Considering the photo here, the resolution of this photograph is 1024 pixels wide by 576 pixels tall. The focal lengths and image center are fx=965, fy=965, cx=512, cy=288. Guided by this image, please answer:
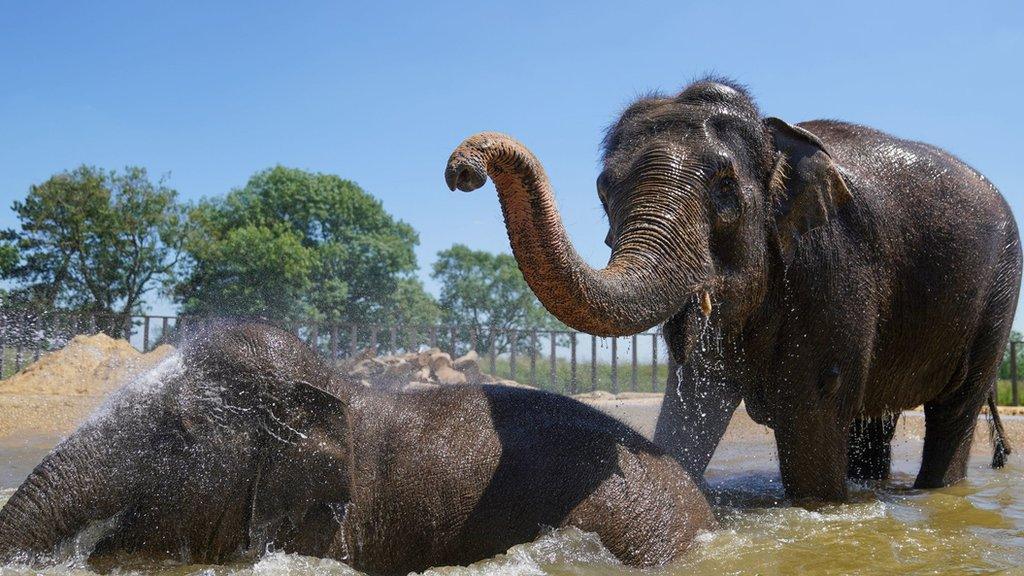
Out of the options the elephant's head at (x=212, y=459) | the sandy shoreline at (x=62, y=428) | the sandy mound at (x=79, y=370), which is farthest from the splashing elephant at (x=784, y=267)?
the sandy mound at (x=79, y=370)

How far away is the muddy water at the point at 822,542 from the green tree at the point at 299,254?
27566 mm

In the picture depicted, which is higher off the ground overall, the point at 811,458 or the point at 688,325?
the point at 688,325

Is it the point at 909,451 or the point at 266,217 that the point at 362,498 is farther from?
the point at 266,217

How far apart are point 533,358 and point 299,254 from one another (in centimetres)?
→ 1126

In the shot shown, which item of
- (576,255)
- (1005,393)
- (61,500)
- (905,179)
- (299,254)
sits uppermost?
(299,254)

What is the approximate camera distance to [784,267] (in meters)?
5.77

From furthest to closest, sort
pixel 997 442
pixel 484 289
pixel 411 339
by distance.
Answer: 1. pixel 484 289
2. pixel 411 339
3. pixel 997 442

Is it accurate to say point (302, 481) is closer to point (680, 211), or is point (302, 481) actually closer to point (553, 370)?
point (680, 211)

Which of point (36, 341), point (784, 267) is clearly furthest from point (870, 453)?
point (36, 341)

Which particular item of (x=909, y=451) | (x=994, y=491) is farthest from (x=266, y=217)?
(x=994, y=491)

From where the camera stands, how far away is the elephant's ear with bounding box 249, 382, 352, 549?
398 centimetres

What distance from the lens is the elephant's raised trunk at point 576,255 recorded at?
153 inches

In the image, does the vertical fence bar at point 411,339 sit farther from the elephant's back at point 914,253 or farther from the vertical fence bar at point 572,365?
the elephant's back at point 914,253

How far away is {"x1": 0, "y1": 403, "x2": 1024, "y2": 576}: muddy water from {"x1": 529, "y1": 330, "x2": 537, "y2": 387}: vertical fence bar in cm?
1869
